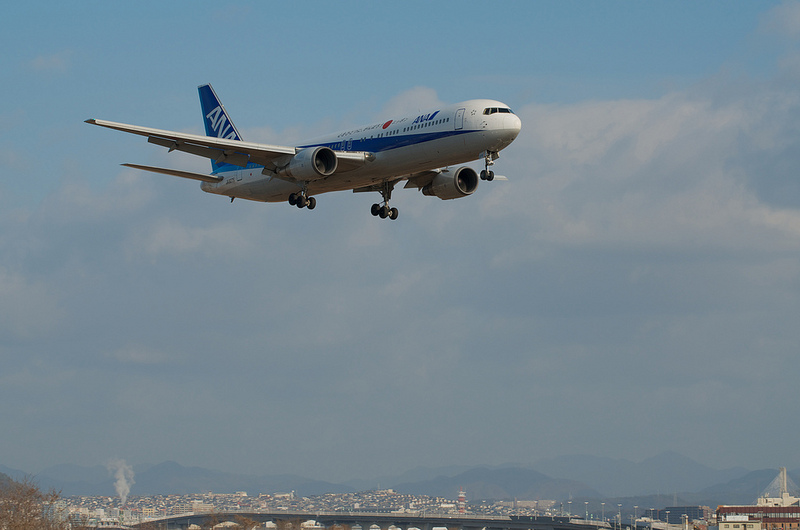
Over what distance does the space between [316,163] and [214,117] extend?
20.4 meters

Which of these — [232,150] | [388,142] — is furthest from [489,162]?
[232,150]

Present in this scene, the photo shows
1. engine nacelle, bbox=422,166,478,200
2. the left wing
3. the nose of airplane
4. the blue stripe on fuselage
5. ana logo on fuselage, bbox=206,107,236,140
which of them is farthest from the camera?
ana logo on fuselage, bbox=206,107,236,140

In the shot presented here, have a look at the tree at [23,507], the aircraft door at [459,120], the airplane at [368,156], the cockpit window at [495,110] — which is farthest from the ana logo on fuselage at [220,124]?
the tree at [23,507]

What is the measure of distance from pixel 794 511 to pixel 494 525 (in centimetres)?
5623

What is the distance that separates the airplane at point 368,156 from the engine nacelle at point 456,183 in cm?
3

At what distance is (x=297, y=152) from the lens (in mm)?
51156

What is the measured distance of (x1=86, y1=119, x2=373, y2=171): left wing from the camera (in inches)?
1914

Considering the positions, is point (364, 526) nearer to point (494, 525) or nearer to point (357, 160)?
point (494, 525)

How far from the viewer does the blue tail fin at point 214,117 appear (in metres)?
65.1

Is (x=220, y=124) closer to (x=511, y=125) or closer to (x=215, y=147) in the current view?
(x=215, y=147)

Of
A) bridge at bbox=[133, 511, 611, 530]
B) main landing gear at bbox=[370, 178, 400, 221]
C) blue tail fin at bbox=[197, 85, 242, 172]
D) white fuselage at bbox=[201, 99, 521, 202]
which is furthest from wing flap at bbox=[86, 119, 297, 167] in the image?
bridge at bbox=[133, 511, 611, 530]

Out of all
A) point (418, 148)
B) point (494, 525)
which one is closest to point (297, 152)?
point (418, 148)

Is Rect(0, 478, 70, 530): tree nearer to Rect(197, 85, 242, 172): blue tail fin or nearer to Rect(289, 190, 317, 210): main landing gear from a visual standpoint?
Rect(289, 190, 317, 210): main landing gear

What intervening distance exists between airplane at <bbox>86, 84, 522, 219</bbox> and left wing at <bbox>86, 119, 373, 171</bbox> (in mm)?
52
